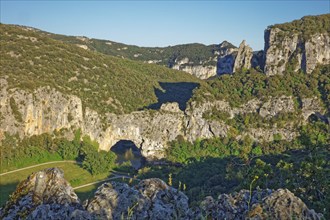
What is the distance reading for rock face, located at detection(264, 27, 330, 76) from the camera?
8488 cm

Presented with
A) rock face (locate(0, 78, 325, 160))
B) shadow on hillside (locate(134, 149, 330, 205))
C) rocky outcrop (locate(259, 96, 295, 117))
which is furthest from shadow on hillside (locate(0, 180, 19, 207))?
rocky outcrop (locate(259, 96, 295, 117))

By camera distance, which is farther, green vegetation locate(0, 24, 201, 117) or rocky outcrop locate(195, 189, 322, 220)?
green vegetation locate(0, 24, 201, 117)

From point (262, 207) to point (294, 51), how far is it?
85195 millimetres

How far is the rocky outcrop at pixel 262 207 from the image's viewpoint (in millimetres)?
9836

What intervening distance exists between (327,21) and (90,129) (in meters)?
64.5

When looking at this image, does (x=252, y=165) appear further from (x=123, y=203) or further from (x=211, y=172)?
(x=123, y=203)

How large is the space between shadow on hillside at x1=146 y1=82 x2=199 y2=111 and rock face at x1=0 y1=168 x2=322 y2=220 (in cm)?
8128

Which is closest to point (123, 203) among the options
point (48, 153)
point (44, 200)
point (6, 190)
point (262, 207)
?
point (44, 200)

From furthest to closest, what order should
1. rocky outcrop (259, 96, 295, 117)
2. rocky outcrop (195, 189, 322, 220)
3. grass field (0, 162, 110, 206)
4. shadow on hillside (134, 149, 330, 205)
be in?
1. rocky outcrop (259, 96, 295, 117)
2. grass field (0, 162, 110, 206)
3. shadow on hillside (134, 149, 330, 205)
4. rocky outcrop (195, 189, 322, 220)

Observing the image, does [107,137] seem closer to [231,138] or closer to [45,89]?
[45,89]

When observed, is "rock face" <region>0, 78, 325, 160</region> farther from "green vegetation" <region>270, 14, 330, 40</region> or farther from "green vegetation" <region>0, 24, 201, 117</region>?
"green vegetation" <region>270, 14, 330, 40</region>

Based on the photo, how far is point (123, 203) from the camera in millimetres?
12211

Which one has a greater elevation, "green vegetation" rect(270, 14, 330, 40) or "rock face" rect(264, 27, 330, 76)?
"green vegetation" rect(270, 14, 330, 40)

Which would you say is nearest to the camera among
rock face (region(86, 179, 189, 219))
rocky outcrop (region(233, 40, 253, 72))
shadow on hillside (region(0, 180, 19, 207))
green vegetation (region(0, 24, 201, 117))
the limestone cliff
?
rock face (region(86, 179, 189, 219))
